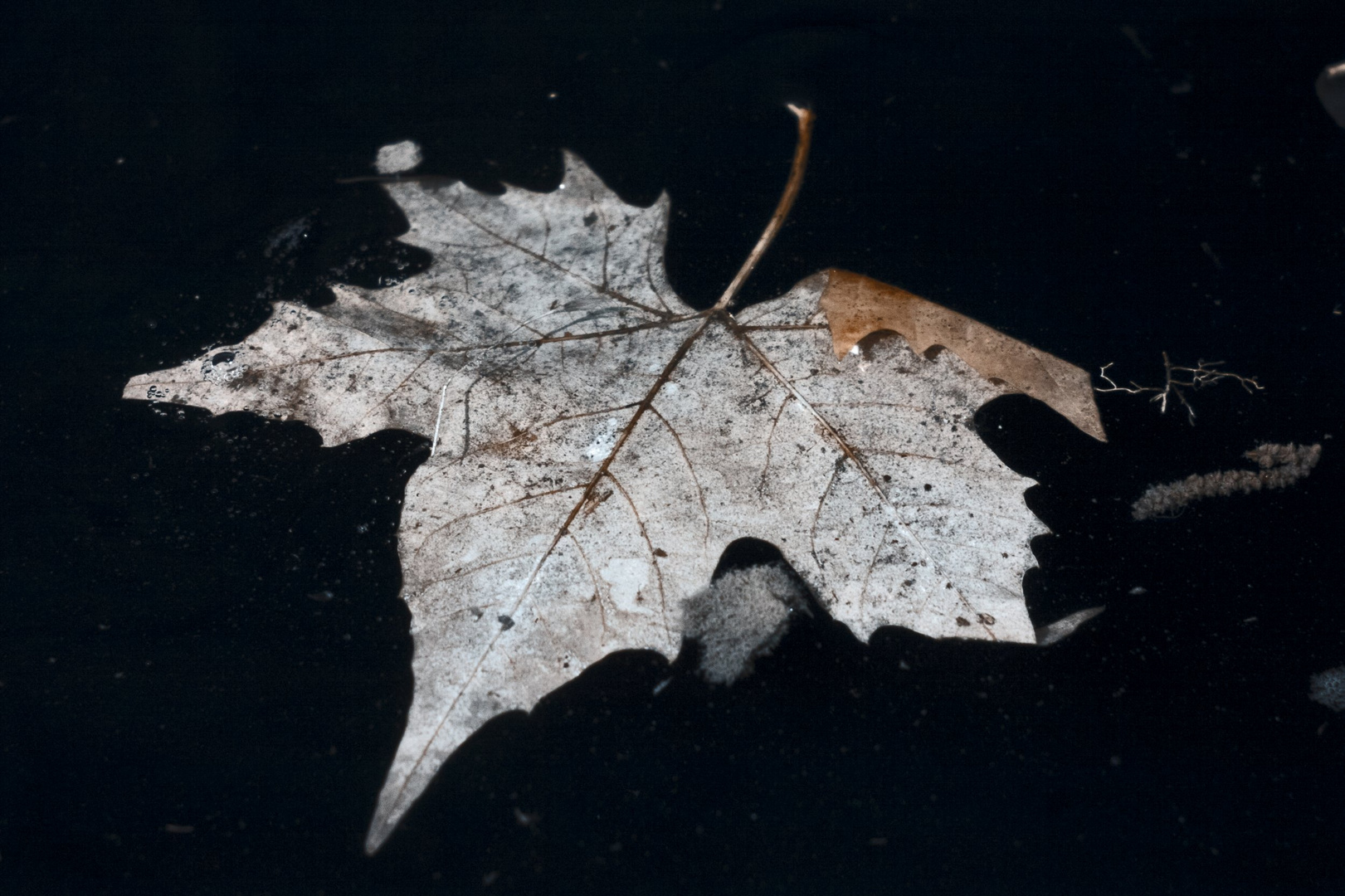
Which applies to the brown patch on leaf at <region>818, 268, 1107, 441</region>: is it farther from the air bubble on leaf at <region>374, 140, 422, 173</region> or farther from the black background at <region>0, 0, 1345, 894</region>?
the air bubble on leaf at <region>374, 140, 422, 173</region>

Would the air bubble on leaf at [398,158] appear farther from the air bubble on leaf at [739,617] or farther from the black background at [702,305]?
the air bubble on leaf at [739,617]

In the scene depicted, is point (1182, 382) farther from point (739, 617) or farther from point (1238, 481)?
point (739, 617)

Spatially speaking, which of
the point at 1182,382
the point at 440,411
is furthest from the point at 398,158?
the point at 1182,382

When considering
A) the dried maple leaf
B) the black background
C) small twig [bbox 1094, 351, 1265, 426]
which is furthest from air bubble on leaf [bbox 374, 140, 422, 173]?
small twig [bbox 1094, 351, 1265, 426]

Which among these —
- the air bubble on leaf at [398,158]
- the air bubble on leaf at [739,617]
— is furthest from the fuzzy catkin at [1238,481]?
the air bubble on leaf at [398,158]

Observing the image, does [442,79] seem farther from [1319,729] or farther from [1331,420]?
[1319,729]
